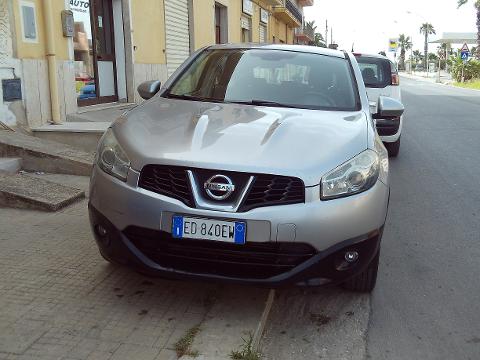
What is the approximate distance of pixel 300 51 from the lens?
4.63m

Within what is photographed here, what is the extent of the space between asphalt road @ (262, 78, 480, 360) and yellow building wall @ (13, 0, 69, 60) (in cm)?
509

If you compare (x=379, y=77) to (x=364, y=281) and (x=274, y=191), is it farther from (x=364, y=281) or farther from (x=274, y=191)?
(x=274, y=191)

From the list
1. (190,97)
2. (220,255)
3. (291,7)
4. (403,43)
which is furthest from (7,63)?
(403,43)

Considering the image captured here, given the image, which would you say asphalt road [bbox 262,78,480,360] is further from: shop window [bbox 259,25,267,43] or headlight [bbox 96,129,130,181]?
shop window [bbox 259,25,267,43]

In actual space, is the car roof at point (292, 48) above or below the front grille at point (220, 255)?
above

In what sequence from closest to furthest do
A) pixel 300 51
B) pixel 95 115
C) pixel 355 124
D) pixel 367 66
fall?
pixel 355 124, pixel 300 51, pixel 95 115, pixel 367 66

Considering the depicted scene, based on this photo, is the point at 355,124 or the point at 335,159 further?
the point at 355,124

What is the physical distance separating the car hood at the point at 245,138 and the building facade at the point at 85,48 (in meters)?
3.99

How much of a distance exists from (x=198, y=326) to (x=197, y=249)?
45 cm

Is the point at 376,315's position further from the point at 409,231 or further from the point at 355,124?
the point at 409,231

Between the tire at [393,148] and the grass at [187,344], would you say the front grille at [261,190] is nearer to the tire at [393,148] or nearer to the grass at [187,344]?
the grass at [187,344]

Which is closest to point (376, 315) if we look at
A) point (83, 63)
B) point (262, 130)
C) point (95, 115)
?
point (262, 130)

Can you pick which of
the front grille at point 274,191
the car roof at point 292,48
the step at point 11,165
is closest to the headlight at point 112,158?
the front grille at point 274,191

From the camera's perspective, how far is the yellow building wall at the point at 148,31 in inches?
424
